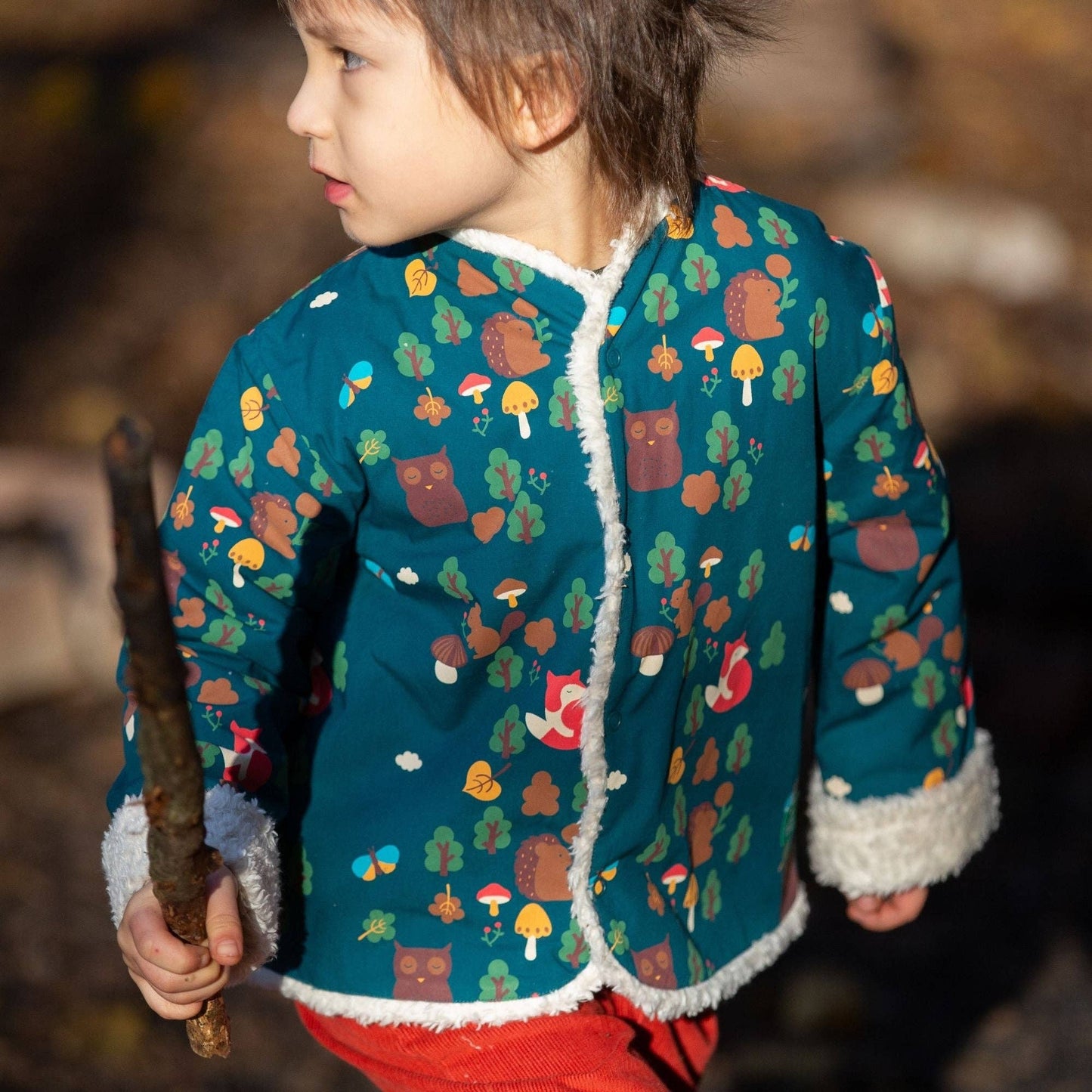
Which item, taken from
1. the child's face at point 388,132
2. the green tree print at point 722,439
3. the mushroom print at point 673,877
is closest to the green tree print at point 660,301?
the green tree print at point 722,439

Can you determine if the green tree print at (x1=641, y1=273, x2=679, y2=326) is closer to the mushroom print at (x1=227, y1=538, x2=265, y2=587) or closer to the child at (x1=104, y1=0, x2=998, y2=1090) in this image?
the child at (x1=104, y1=0, x2=998, y2=1090)

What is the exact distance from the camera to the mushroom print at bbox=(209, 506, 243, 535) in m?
1.53

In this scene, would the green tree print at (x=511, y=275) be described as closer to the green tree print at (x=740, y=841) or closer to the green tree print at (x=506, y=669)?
the green tree print at (x=506, y=669)

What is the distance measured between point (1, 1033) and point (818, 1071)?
Answer: 5.11 feet

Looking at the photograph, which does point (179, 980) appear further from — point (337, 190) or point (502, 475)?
point (337, 190)

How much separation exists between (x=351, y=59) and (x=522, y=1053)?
107cm

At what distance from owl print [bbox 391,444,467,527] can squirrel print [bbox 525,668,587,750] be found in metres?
0.22

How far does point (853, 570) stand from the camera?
1858mm

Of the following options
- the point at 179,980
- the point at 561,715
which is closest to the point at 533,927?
the point at 561,715

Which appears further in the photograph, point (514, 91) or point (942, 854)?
point (942, 854)

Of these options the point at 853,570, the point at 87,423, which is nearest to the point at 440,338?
the point at 853,570

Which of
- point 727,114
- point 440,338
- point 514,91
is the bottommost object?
point 727,114

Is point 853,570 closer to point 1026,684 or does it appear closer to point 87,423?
point 1026,684

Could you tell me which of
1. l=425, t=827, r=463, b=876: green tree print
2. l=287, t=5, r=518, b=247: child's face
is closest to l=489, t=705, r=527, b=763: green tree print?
l=425, t=827, r=463, b=876: green tree print
